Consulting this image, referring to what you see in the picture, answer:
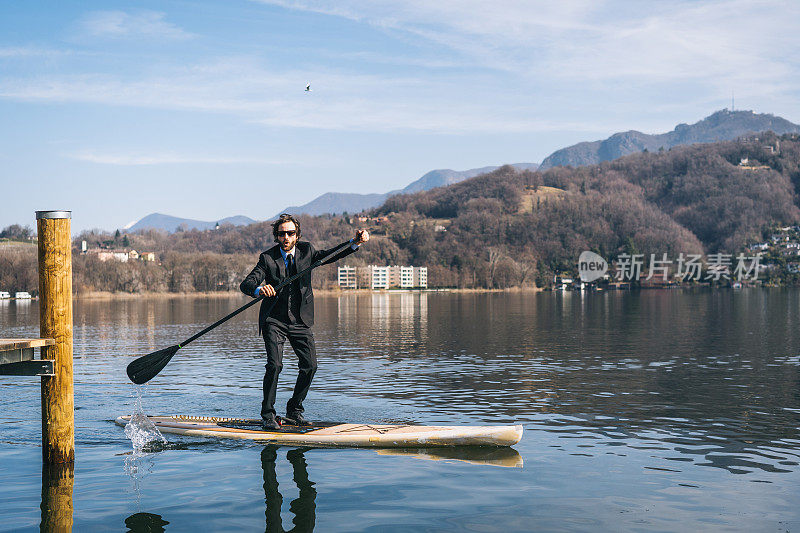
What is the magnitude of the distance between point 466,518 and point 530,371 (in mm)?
16474

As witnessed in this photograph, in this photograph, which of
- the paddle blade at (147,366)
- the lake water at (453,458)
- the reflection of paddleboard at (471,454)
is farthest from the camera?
the paddle blade at (147,366)

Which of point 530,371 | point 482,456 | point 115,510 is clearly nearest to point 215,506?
point 115,510

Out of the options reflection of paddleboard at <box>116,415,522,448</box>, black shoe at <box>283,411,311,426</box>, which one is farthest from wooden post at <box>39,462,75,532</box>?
black shoe at <box>283,411,311,426</box>

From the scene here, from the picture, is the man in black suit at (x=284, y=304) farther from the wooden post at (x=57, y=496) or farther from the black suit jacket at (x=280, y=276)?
the wooden post at (x=57, y=496)

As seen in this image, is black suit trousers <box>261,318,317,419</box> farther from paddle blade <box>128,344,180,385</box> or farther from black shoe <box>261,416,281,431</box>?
paddle blade <box>128,344,180,385</box>

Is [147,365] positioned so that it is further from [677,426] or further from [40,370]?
[677,426]

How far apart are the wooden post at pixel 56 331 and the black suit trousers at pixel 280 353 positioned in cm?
305

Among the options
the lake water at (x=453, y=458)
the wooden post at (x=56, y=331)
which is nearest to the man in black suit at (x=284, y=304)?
the lake water at (x=453, y=458)

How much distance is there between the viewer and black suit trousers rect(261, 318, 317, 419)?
1282cm

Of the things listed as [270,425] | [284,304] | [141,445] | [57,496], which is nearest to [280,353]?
[284,304]

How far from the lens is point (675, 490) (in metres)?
10.3

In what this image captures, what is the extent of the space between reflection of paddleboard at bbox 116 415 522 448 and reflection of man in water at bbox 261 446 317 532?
0.96 feet

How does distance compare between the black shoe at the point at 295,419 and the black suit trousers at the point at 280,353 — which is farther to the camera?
the black shoe at the point at 295,419

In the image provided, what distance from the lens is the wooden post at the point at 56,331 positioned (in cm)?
1137
